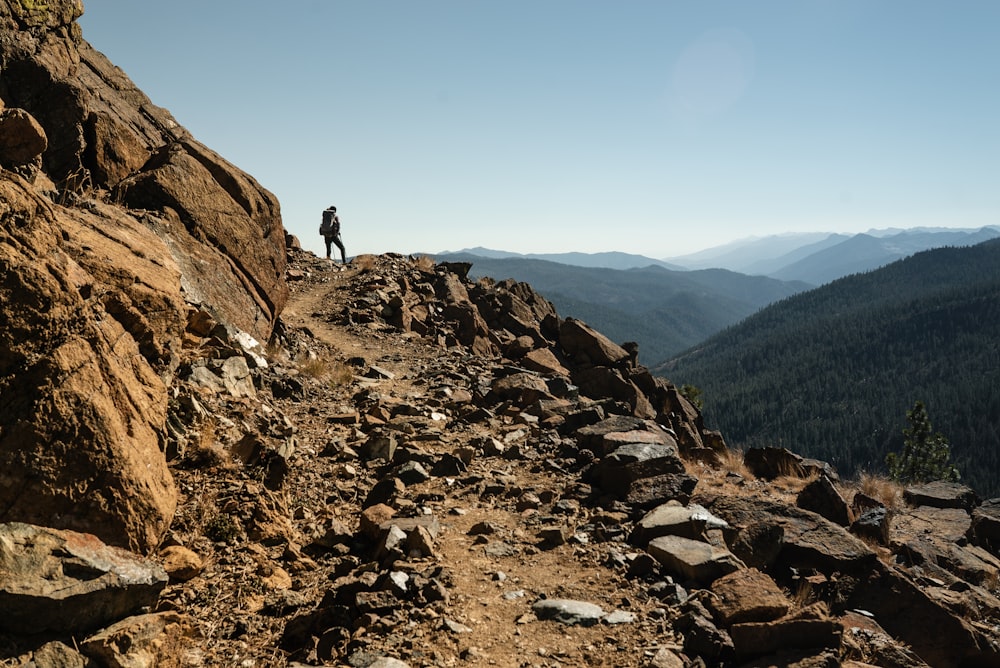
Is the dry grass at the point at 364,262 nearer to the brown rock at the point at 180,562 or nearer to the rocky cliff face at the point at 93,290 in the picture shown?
the rocky cliff face at the point at 93,290

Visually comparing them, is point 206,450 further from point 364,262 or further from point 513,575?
point 364,262

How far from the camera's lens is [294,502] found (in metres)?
8.55

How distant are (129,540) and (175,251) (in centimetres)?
755

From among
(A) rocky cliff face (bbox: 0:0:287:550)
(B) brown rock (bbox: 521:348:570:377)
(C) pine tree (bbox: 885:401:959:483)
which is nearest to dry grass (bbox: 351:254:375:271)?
(B) brown rock (bbox: 521:348:570:377)

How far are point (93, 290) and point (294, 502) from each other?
12.6 feet

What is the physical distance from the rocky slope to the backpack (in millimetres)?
14886

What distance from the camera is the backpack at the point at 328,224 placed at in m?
31.5

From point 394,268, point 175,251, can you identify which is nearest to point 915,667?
point 175,251

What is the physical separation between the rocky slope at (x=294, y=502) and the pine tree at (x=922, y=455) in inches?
2576

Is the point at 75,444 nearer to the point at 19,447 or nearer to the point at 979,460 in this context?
the point at 19,447

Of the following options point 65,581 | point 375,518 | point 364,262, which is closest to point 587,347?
point 364,262

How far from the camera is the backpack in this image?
1242 inches

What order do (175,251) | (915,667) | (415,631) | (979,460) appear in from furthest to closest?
(979,460), (175,251), (915,667), (415,631)

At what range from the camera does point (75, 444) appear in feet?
17.2
